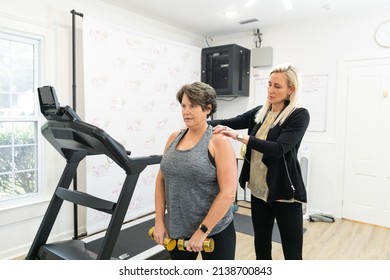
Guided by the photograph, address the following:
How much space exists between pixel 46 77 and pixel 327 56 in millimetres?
3350

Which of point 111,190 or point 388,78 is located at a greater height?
point 388,78

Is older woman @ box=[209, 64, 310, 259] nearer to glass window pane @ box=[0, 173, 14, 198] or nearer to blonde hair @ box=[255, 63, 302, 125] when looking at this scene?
blonde hair @ box=[255, 63, 302, 125]

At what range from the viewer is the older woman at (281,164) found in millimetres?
1651

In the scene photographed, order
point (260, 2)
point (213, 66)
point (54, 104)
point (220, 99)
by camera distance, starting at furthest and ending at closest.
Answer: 1. point (220, 99)
2. point (213, 66)
3. point (260, 2)
4. point (54, 104)

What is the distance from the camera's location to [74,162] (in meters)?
2.31

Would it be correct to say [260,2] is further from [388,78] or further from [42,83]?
[42,83]

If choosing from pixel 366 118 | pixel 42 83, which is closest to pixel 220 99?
pixel 366 118

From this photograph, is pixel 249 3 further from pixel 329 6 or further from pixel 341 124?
pixel 341 124

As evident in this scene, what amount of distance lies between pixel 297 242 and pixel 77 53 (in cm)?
278

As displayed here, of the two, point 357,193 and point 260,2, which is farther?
point 357,193

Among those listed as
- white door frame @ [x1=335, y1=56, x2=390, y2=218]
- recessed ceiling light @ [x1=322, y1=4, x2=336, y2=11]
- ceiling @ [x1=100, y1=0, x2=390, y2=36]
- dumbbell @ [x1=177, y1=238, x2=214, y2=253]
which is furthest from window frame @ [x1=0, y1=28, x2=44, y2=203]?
white door frame @ [x1=335, y1=56, x2=390, y2=218]

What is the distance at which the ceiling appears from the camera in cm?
342

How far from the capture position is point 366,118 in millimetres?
3711

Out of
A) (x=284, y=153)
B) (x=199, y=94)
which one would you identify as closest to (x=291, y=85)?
(x=284, y=153)
